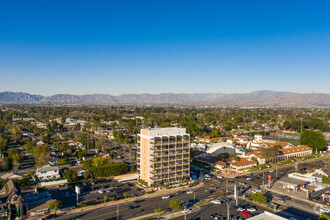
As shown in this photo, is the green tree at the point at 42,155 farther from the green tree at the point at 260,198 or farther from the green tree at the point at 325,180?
the green tree at the point at 325,180

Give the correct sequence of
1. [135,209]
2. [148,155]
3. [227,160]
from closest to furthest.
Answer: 1. [135,209]
2. [148,155]
3. [227,160]

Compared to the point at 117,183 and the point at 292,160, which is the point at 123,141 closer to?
the point at 117,183

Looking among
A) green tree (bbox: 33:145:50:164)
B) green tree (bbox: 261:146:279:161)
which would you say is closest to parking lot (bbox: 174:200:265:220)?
green tree (bbox: 261:146:279:161)

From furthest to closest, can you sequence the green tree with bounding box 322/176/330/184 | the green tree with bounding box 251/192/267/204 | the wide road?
the green tree with bounding box 322/176/330/184 → the green tree with bounding box 251/192/267/204 → the wide road

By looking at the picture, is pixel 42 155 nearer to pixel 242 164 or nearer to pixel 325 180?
pixel 242 164

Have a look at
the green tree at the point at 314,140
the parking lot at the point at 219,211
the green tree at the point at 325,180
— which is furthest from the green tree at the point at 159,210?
the green tree at the point at 314,140

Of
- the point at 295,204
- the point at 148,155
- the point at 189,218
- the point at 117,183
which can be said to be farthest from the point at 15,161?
the point at 295,204

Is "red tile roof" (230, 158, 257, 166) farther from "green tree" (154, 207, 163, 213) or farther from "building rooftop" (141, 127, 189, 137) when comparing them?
"green tree" (154, 207, 163, 213)

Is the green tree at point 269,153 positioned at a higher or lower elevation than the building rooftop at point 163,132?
lower
